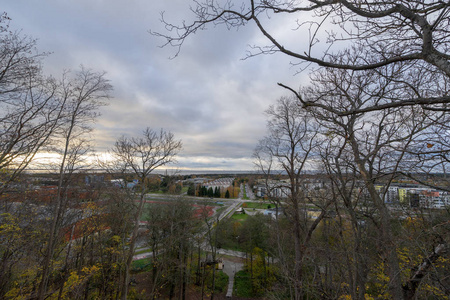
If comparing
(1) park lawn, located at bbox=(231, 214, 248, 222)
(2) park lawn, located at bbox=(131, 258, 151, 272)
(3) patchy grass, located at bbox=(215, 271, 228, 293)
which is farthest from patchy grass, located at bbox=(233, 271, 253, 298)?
(1) park lawn, located at bbox=(231, 214, 248, 222)

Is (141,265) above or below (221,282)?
above

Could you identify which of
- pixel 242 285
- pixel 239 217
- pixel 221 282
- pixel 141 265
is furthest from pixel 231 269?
pixel 239 217

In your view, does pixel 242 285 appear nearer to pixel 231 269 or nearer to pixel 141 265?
pixel 231 269

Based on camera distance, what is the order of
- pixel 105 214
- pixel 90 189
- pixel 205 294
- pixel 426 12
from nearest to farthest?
pixel 426 12 → pixel 90 189 → pixel 105 214 → pixel 205 294

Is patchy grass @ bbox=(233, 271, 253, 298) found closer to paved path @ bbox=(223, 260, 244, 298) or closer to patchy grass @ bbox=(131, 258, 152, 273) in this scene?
paved path @ bbox=(223, 260, 244, 298)

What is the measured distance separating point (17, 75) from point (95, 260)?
13.6 m

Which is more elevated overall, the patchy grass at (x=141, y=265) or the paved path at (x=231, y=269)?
the patchy grass at (x=141, y=265)

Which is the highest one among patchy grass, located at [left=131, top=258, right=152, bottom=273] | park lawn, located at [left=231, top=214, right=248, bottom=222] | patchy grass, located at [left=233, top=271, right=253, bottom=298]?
park lawn, located at [left=231, top=214, right=248, bottom=222]

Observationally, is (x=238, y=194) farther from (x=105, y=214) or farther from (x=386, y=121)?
(x=386, y=121)

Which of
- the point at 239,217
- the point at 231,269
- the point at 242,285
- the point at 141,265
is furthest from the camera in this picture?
the point at 239,217

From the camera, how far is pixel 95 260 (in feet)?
44.4

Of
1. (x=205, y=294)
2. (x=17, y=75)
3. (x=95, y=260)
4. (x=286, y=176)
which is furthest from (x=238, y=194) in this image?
(x=17, y=75)

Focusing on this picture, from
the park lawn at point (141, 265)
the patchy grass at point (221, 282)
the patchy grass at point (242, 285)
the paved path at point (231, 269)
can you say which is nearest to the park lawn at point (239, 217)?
the paved path at point (231, 269)

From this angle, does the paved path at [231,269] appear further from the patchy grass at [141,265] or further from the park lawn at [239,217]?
the park lawn at [239,217]
